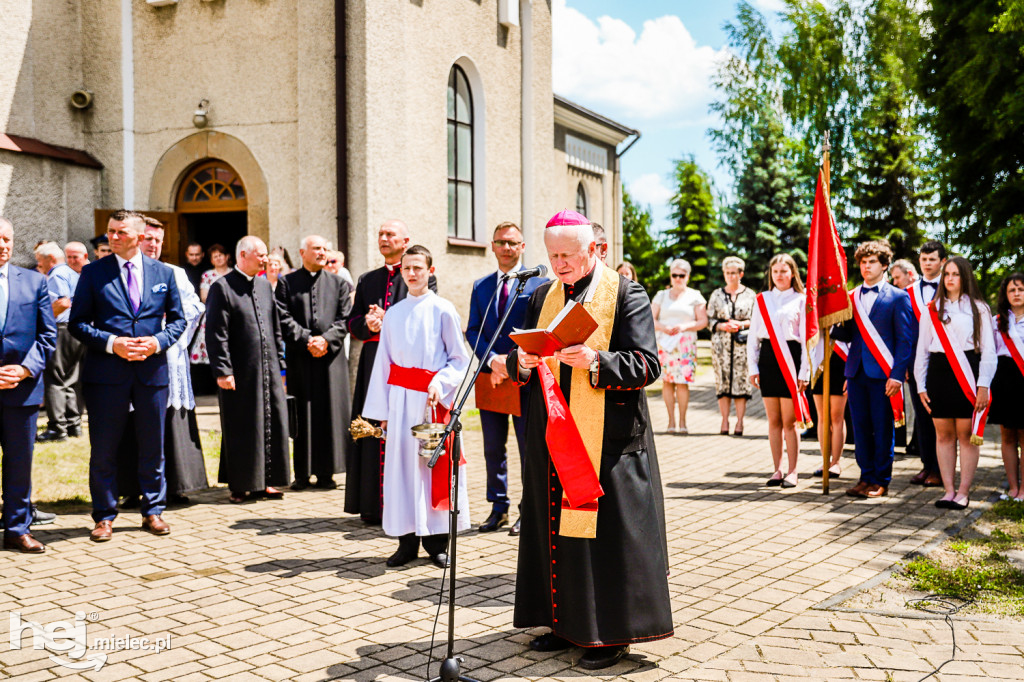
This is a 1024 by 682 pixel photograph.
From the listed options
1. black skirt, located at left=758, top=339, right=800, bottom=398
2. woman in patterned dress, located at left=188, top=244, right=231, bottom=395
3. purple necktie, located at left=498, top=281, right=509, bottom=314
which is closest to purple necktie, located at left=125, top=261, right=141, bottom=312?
purple necktie, located at left=498, top=281, right=509, bottom=314

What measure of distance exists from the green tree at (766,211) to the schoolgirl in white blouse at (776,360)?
2568cm

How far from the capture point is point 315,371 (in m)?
8.94

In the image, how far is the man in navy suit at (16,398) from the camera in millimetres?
6594

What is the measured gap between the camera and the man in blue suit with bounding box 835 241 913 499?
8.24 meters

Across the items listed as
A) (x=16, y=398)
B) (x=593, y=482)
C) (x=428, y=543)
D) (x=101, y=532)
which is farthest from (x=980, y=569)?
(x=16, y=398)

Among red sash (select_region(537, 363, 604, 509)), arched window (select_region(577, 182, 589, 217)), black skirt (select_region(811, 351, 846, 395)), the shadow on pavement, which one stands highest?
arched window (select_region(577, 182, 589, 217))

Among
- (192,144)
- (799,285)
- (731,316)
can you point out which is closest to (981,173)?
(731,316)

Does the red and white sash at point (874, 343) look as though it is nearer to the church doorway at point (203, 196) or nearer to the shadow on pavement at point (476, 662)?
the shadow on pavement at point (476, 662)

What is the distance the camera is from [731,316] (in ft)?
40.1

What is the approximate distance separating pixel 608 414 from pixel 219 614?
253 cm

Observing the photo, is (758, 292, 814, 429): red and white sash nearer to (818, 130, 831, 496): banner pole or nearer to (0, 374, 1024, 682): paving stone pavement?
(818, 130, 831, 496): banner pole

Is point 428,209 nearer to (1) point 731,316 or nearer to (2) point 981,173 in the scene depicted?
(1) point 731,316

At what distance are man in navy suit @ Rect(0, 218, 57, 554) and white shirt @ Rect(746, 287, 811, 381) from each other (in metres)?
6.13

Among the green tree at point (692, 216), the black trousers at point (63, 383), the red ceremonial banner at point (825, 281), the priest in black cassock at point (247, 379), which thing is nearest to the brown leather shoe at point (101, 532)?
the priest in black cassock at point (247, 379)
